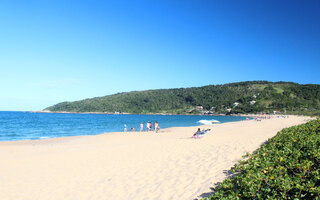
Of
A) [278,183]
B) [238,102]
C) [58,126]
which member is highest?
[238,102]

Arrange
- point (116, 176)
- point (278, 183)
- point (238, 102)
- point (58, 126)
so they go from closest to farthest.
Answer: point (278, 183), point (116, 176), point (58, 126), point (238, 102)

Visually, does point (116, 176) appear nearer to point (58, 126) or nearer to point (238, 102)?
point (58, 126)

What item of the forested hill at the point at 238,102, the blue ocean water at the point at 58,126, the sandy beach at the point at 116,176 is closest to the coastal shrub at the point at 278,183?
the sandy beach at the point at 116,176

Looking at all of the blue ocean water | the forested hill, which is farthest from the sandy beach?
the forested hill

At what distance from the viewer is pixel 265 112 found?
134m

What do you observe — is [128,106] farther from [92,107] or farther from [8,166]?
[8,166]

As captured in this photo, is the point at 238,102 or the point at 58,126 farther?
the point at 238,102

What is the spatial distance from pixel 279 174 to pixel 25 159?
1337cm

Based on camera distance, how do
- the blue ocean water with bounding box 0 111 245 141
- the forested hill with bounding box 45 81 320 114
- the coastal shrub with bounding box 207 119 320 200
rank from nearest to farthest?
1. the coastal shrub with bounding box 207 119 320 200
2. the blue ocean water with bounding box 0 111 245 141
3. the forested hill with bounding box 45 81 320 114

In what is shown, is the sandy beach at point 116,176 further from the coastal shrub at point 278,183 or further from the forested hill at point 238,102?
the forested hill at point 238,102

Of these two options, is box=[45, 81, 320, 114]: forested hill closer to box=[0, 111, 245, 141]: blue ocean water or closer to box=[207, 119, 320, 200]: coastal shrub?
box=[0, 111, 245, 141]: blue ocean water

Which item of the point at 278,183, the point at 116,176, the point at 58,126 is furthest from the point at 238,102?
the point at 278,183

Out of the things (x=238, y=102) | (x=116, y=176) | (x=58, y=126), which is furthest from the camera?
(x=238, y=102)

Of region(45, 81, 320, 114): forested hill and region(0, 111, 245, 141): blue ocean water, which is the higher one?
region(45, 81, 320, 114): forested hill
